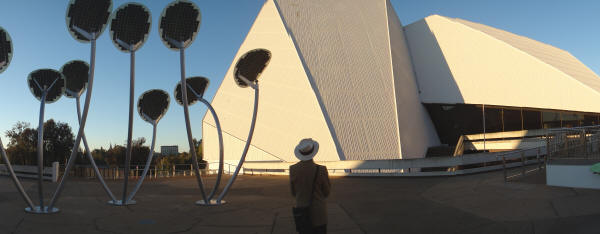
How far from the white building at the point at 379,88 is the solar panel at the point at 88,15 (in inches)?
528

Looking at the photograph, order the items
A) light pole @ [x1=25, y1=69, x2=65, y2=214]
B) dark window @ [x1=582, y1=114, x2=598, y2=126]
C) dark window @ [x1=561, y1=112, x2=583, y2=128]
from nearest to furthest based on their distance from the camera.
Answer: light pole @ [x1=25, y1=69, x2=65, y2=214]
dark window @ [x1=582, y1=114, x2=598, y2=126]
dark window @ [x1=561, y1=112, x2=583, y2=128]

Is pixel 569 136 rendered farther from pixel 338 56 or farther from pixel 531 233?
pixel 338 56

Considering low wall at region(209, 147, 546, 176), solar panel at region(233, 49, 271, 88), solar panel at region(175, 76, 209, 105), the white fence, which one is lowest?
the white fence

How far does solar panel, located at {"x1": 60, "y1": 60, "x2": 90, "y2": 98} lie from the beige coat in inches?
327

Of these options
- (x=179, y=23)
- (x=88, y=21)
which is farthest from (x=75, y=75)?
(x=179, y=23)

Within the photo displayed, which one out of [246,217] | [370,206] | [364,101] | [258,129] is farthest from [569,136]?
[258,129]

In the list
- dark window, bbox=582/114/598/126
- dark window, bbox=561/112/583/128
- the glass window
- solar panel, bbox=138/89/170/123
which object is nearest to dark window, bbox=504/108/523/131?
the glass window

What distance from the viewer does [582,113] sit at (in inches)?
934

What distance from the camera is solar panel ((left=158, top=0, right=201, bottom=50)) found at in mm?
9102

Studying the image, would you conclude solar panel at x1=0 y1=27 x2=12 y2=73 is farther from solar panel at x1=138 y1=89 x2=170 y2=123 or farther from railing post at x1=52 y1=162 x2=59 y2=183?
railing post at x1=52 y1=162 x2=59 y2=183

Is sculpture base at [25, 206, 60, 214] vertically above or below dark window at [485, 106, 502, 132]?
below

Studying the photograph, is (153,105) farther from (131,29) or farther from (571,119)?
(571,119)

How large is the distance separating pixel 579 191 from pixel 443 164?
23.3 feet

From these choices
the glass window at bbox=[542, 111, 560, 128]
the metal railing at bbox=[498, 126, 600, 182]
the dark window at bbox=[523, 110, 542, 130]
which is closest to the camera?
the metal railing at bbox=[498, 126, 600, 182]
